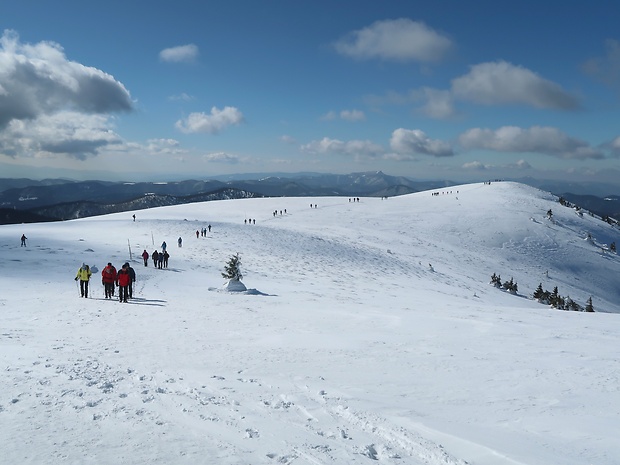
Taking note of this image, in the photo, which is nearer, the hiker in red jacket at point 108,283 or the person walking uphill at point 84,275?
the person walking uphill at point 84,275

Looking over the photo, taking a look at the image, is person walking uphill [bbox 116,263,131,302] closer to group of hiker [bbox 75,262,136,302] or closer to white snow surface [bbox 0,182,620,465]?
group of hiker [bbox 75,262,136,302]

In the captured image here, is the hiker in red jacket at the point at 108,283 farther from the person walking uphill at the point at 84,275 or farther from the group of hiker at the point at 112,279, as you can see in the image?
the person walking uphill at the point at 84,275

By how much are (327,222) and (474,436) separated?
58994 millimetres

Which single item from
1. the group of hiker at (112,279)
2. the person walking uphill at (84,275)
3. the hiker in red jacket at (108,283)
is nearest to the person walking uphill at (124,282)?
the group of hiker at (112,279)

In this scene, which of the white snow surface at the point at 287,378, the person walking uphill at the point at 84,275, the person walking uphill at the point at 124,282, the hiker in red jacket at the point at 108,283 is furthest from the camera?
the hiker in red jacket at the point at 108,283

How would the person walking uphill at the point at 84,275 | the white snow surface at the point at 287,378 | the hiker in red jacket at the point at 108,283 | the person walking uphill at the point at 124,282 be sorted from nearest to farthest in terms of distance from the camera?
the white snow surface at the point at 287,378
the person walking uphill at the point at 124,282
the person walking uphill at the point at 84,275
the hiker in red jacket at the point at 108,283

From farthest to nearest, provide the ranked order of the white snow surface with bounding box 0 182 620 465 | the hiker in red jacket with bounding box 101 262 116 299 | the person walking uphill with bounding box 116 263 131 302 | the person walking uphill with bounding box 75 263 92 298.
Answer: the hiker in red jacket with bounding box 101 262 116 299, the person walking uphill with bounding box 75 263 92 298, the person walking uphill with bounding box 116 263 131 302, the white snow surface with bounding box 0 182 620 465

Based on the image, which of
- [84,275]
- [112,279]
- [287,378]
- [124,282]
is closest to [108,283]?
[112,279]

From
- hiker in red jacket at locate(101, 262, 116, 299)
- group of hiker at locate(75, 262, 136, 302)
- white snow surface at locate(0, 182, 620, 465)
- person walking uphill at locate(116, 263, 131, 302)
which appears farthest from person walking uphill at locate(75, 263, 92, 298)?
person walking uphill at locate(116, 263, 131, 302)

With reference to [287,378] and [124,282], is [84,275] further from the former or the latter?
[287,378]

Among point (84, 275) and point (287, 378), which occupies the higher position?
point (84, 275)

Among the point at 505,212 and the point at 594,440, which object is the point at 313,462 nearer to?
the point at 594,440

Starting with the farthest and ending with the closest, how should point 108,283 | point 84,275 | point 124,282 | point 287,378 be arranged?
point 108,283
point 84,275
point 124,282
point 287,378

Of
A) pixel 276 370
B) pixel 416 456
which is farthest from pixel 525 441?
pixel 276 370
